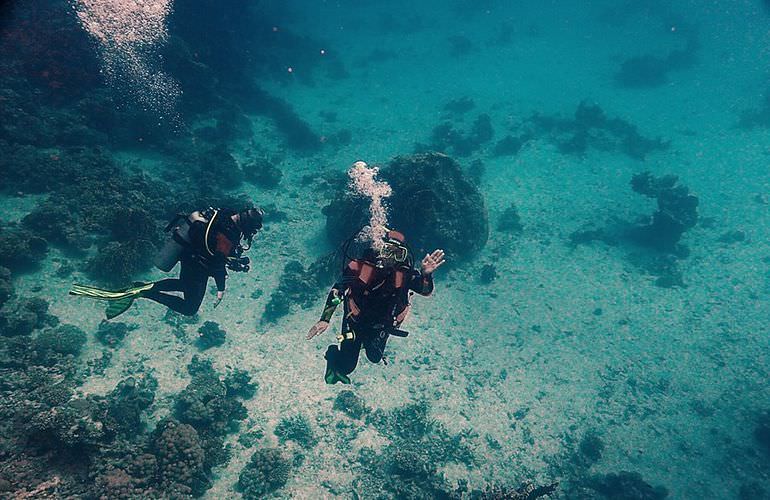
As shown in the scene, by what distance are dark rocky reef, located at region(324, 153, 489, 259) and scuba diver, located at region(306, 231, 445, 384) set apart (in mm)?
8554

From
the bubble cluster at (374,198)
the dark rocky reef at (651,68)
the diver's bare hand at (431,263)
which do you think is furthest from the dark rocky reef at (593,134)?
the diver's bare hand at (431,263)

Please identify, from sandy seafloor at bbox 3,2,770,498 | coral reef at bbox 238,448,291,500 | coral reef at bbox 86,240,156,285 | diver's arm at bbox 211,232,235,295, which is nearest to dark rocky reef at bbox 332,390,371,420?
sandy seafloor at bbox 3,2,770,498

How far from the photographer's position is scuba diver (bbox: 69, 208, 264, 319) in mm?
6742

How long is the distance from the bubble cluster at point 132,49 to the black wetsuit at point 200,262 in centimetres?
1599

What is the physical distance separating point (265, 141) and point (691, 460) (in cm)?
2434

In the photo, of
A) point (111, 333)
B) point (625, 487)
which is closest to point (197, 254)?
point (111, 333)

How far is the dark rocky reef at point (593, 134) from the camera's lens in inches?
1051

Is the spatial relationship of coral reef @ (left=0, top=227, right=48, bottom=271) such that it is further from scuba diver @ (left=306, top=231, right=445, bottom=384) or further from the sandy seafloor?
scuba diver @ (left=306, top=231, right=445, bottom=384)

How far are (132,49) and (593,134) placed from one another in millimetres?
32928

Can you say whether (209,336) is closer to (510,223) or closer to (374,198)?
(374,198)

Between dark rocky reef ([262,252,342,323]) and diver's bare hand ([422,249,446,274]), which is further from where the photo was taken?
dark rocky reef ([262,252,342,323])

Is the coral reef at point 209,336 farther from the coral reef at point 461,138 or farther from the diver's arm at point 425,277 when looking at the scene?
the coral reef at point 461,138

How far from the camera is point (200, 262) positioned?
6.99m

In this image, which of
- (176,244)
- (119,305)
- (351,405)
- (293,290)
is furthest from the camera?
(293,290)
